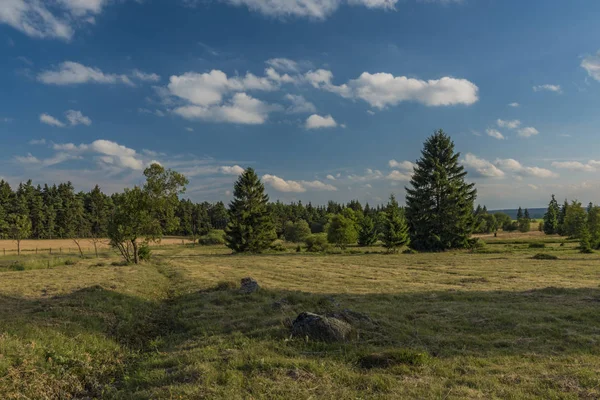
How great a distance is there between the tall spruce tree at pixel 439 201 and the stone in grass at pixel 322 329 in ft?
148

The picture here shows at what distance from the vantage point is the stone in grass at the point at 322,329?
8258 millimetres

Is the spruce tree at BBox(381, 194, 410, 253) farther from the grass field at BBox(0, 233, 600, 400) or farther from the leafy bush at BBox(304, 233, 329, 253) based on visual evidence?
the grass field at BBox(0, 233, 600, 400)

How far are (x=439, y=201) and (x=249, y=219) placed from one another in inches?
1151

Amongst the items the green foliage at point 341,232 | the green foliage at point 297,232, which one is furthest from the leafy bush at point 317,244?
the green foliage at point 297,232

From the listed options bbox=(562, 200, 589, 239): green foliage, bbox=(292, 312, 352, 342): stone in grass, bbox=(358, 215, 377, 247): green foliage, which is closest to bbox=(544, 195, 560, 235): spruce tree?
bbox=(562, 200, 589, 239): green foliage

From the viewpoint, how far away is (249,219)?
52.9 meters

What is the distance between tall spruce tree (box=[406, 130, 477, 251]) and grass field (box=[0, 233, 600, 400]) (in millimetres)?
34647

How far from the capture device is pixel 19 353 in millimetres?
7379

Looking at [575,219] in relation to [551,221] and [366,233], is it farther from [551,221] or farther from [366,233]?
[366,233]

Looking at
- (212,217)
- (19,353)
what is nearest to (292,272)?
(19,353)

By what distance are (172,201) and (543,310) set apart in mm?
31838

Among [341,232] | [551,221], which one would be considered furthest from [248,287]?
[551,221]

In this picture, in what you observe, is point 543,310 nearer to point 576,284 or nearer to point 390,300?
point 390,300

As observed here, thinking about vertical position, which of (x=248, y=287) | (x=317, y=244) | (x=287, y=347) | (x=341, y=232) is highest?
(x=341, y=232)
